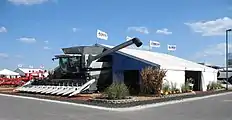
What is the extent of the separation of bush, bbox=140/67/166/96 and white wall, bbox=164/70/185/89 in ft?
8.32

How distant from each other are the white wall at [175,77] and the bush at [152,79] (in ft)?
8.32

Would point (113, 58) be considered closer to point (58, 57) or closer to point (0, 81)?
point (58, 57)

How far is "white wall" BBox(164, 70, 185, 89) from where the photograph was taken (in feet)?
94.7

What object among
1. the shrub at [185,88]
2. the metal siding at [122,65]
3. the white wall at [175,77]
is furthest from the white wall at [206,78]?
the metal siding at [122,65]

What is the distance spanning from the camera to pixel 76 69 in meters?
30.2

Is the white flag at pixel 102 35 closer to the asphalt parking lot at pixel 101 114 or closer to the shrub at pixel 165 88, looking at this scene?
the shrub at pixel 165 88

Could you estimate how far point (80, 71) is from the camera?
30.0 metres

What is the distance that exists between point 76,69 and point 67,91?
16.0 feet

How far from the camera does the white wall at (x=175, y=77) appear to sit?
28.9 m

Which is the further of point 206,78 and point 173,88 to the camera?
point 206,78

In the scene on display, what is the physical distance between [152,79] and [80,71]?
7.21 meters

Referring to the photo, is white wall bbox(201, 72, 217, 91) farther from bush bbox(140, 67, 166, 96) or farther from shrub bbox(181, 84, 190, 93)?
bush bbox(140, 67, 166, 96)

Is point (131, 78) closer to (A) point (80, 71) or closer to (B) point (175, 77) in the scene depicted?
(B) point (175, 77)

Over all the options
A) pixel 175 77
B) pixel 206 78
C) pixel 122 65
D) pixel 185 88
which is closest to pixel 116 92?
pixel 122 65
